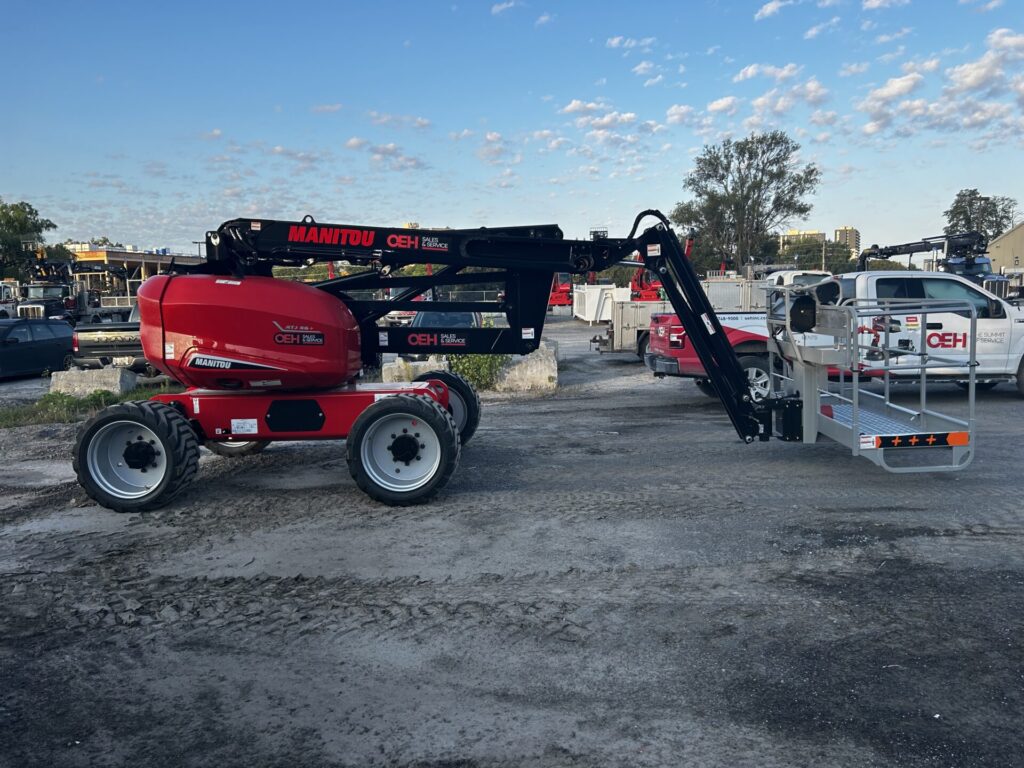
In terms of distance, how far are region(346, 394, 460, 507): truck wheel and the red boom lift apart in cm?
1

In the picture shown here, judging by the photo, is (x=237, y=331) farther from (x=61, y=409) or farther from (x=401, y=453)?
(x=61, y=409)

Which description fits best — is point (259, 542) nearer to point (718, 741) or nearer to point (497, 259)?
point (497, 259)

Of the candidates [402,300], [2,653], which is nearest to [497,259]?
[402,300]

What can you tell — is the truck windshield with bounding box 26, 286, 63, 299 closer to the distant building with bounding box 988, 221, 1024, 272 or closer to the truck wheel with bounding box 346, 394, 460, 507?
the truck wheel with bounding box 346, 394, 460, 507

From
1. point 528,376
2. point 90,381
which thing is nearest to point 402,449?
point 528,376

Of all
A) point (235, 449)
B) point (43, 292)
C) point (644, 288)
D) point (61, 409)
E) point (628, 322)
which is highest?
point (43, 292)

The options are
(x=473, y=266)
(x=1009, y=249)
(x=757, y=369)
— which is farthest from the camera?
(x=1009, y=249)

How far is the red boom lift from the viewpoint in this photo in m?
7.03

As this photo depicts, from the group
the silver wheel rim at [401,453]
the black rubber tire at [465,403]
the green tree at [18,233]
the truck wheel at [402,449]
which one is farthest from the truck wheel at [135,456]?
the green tree at [18,233]

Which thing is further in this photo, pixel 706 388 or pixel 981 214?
pixel 981 214

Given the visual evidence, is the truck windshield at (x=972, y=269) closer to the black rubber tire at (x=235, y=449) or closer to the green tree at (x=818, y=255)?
the black rubber tire at (x=235, y=449)

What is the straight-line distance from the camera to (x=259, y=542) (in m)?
6.22

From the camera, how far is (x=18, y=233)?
171 ft

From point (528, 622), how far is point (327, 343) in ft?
11.9
